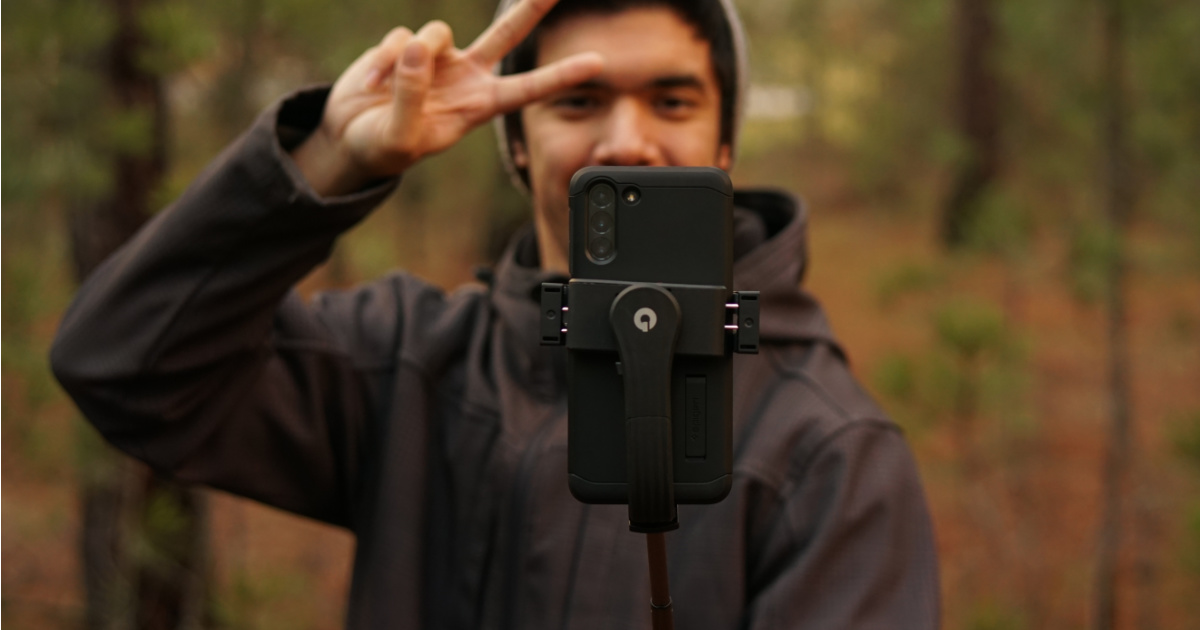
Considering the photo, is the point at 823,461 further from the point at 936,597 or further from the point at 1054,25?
the point at 1054,25

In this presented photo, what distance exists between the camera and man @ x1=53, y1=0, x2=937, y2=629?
1.07 metres

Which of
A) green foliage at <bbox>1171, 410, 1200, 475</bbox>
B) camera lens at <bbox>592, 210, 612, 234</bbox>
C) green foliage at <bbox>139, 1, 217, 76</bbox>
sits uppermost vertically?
green foliage at <bbox>139, 1, 217, 76</bbox>

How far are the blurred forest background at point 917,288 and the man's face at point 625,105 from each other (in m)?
0.93

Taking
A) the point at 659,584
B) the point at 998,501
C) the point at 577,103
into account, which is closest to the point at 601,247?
the point at 659,584

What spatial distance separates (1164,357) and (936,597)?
13.9 ft

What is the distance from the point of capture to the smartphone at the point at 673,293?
69 cm

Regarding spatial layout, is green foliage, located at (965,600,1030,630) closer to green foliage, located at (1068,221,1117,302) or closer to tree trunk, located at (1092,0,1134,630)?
tree trunk, located at (1092,0,1134,630)

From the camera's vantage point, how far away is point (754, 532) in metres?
1.09

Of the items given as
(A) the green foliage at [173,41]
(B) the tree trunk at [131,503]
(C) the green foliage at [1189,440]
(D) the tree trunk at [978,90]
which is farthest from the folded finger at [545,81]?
(D) the tree trunk at [978,90]

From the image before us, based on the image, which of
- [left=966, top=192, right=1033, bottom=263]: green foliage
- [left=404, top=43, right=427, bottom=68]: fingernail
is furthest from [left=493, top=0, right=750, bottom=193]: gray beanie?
[left=966, top=192, right=1033, bottom=263]: green foliage

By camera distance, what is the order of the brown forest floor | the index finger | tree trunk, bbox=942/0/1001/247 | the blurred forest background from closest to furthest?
1. the index finger
2. the blurred forest background
3. the brown forest floor
4. tree trunk, bbox=942/0/1001/247

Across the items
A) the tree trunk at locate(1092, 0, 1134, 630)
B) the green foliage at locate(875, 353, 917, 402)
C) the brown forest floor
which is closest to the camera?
the brown forest floor

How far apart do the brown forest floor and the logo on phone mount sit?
1.73m

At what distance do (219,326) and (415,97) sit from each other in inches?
13.2
